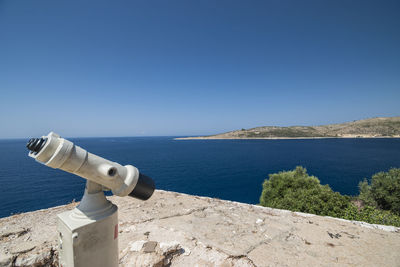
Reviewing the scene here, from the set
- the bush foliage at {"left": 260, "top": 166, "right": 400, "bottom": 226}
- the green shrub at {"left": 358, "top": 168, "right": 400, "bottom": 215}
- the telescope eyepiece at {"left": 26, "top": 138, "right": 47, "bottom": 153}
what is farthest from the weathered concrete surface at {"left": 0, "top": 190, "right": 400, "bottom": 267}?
the green shrub at {"left": 358, "top": 168, "right": 400, "bottom": 215}

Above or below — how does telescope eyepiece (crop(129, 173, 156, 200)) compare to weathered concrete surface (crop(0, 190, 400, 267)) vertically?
above

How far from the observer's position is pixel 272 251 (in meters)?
4.43

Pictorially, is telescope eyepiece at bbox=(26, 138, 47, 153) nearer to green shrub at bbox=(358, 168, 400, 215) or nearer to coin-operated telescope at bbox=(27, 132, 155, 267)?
coin-operated telescope at bbox=(27, 132, 155, 267)

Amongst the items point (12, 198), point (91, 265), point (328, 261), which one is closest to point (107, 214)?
point (91, 265)

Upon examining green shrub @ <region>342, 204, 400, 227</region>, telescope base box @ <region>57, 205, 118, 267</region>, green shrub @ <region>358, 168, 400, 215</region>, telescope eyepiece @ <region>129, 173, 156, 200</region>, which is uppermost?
telescope eyepiece @ <region>129, 173, 156, 200</region>

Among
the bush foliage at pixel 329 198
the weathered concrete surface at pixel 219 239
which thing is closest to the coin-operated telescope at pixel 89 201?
the weathered concrete surface at pixel 219 239

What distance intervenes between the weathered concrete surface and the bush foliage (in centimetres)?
287

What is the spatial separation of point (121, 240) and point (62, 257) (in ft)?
8.92

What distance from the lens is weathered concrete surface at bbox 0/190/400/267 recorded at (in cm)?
396

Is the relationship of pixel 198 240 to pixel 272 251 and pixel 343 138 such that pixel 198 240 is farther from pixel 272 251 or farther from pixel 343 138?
pixel 343 138

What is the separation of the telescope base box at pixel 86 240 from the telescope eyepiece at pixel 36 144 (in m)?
0.92

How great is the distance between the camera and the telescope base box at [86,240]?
6.82 feet

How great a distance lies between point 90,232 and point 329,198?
11.6 m

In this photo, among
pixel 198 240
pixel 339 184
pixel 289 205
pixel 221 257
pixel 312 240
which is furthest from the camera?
pixel 339 184
